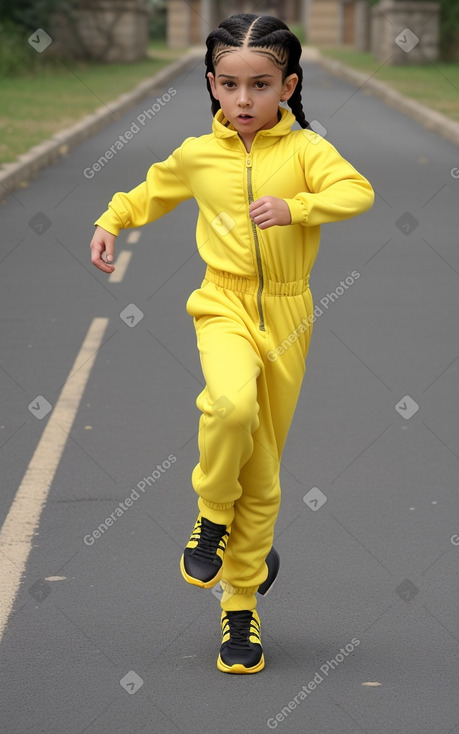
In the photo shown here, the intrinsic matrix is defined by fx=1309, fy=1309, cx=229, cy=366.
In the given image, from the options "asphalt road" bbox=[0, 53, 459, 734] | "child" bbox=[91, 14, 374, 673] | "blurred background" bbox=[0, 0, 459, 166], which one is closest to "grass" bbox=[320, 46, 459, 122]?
"blurred background" bbox=[0, 0, 459, 166]

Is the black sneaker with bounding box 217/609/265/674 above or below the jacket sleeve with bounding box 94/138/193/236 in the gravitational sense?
below

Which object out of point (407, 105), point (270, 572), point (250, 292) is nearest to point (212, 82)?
point (250, 292)

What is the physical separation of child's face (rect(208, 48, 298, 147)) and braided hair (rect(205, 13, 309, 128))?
0.02m

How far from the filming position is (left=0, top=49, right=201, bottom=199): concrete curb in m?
14.8

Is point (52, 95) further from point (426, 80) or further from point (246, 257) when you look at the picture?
point (246, 257)

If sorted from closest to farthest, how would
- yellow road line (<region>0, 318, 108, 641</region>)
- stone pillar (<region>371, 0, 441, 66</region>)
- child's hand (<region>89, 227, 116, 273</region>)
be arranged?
child's hand (<region>89, 227, 116, 273</region>) < yellow road line (<region>0, 318, 108, 641</region>) < stone pillar (<region>371, 0, 441, 66</region>)

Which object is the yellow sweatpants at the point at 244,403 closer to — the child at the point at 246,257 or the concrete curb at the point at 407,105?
the child at the point at 246,257

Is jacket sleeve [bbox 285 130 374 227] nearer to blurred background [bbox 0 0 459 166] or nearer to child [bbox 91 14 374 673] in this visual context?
child [bbox 91 14 374 673]

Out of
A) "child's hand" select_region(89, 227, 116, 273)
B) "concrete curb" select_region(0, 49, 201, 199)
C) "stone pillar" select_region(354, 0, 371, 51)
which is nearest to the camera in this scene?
"child's hand" select_region(89, 227, 116, 273)

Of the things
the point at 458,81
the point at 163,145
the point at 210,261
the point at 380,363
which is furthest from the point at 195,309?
the point at 458,81

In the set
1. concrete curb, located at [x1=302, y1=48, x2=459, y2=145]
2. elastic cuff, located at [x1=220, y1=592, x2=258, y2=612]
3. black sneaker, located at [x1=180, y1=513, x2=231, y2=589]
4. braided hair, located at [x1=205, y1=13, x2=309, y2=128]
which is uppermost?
braided hair, located at [x1=205, y1=13, x2=309, y2=128]

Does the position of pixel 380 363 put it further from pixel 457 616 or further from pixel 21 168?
pixel 21 168

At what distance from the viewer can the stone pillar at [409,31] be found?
39.8m

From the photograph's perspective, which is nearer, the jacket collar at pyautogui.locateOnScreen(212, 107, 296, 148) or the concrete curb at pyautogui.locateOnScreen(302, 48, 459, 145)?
the jacket collar at pyautogui.locateOnScreen(212, 107, 296, 148)
